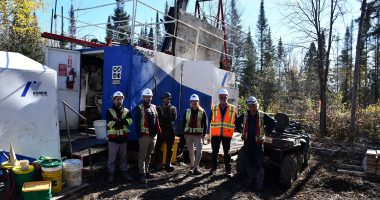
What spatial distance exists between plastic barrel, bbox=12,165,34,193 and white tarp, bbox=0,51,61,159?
0.55m

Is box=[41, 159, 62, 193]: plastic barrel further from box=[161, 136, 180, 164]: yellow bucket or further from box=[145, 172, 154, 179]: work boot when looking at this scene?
box=[161, 136, 180, 164]: yellow bucket

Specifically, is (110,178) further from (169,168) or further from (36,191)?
(36,191)

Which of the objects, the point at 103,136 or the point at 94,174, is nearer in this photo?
the point at 94,174

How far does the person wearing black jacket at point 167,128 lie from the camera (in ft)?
25.8

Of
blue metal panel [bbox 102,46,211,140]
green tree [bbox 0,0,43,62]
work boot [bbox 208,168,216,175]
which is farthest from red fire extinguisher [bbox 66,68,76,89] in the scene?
green tree [bbox 0,0,43,62]

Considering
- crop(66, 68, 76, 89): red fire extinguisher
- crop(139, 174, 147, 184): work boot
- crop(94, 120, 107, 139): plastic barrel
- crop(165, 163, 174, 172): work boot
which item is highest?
crop(66, 68, 76, 89): red fire extinguisher

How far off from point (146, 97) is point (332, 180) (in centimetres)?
447

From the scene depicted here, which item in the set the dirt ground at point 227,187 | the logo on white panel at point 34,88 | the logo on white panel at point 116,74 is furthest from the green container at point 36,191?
the logo on white panel at point 116,74

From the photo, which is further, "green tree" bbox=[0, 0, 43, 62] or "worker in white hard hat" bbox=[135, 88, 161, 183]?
"green tree" bbox=[0, 0, 43, 62]

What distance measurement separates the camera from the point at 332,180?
7727mm

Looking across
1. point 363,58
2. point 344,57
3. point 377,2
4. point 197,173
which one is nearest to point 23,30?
point 197,173

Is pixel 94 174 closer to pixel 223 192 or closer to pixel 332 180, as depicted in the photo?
pixel 223 192

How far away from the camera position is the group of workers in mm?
7055

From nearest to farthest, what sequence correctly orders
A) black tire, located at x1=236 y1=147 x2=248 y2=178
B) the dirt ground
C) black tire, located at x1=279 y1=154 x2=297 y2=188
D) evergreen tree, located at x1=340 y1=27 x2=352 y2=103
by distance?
the dirt ground < black tire, located at x1=279 y1=154 x2=297 y2=188 < black tire, located at x1=236 y1=147 x2=248 y2=178 < evergreen tree, located at x1=340 y1=27 x2=352 y2=103
